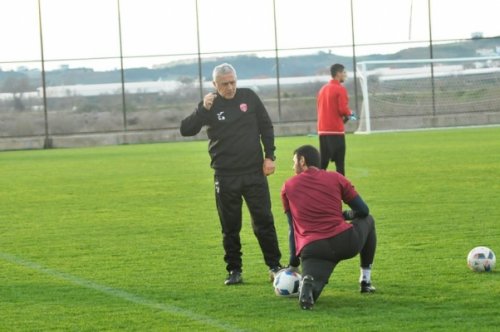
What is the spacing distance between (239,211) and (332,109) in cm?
793

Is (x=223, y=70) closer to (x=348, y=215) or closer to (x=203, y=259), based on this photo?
(x=348, y=215)

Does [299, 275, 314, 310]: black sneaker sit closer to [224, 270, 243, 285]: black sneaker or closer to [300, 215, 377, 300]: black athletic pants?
[300, 215, 377, 300]: black athletic pants

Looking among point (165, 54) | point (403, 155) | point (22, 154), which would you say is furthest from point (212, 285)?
point (165, 54)

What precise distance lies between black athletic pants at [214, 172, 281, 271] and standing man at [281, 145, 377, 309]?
40.3 inches

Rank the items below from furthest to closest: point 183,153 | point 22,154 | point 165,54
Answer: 1. point 165,54
2. point 22,154
3. point 183,153

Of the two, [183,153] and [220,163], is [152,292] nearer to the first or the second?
[220,163]

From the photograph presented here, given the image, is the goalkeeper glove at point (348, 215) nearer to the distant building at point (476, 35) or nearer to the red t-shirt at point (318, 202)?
the red t-shirt at point (318, 202)

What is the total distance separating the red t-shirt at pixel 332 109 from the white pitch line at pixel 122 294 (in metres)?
6.97

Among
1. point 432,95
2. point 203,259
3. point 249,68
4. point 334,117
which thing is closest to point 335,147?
point 334,117

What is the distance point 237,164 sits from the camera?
9992 mm

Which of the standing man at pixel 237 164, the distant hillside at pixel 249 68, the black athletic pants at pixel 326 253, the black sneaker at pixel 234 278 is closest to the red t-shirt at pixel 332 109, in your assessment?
the standing man at pixel 237 164

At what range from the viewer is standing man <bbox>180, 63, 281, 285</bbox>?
9984 millimetres

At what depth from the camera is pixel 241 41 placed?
145ft

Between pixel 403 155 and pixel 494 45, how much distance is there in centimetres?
1791
